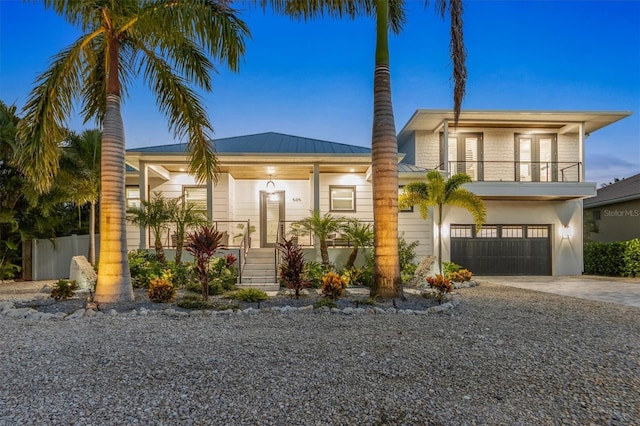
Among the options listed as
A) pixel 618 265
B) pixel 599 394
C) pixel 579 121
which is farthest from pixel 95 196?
pixel 618 265

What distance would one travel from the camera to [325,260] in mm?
11008

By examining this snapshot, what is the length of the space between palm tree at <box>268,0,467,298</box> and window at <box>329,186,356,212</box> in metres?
6.55

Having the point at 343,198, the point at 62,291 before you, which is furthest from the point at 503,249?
the point at 62,291

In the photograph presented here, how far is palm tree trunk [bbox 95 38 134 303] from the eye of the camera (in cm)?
688

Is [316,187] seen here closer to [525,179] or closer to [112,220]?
[112,220]

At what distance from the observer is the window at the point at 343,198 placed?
13867mm

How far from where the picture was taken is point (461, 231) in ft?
48.8

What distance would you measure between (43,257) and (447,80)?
14076 mm

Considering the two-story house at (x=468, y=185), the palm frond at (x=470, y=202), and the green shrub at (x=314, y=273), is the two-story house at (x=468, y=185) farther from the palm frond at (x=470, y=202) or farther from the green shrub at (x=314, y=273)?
the green shrub at (x=314, y=273)

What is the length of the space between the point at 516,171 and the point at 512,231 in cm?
246

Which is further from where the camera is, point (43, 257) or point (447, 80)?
point (43, 257)

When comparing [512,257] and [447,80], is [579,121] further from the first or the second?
[447,80]

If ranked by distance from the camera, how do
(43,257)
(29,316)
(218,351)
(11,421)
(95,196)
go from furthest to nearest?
(43,257)
(95,196)
(29,316)
(218,351)
(11,421)

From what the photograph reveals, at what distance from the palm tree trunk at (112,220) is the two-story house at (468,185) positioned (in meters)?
4.81
